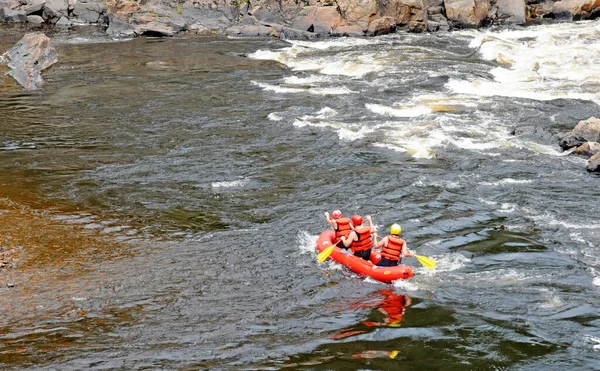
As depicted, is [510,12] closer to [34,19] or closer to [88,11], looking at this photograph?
[88,11]

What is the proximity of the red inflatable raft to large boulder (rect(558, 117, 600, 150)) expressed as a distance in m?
7.75

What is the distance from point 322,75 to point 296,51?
4715 mm

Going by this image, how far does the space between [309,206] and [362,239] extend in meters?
2.49

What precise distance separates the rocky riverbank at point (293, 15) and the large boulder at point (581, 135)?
1702cm

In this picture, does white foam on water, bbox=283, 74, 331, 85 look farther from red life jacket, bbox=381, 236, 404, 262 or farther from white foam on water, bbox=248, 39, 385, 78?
red life jacket, bbox=381, 236, 404, 262

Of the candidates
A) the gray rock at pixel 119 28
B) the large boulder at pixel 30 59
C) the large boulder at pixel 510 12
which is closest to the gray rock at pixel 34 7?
the gray rock at pixel 119 28

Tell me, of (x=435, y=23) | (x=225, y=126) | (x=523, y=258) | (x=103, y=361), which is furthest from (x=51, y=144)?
(x=435, y=23)

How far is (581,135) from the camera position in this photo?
690 inches

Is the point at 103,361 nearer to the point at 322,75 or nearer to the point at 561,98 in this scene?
the point at 561,98

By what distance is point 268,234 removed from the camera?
13578 mm

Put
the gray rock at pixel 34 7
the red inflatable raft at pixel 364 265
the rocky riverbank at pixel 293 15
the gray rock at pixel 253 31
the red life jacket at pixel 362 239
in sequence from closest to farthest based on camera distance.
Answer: the red inflatable raft at pixel 364 265, the red life jacket at pixel 362 239, the rocky riverbank at pixel 293 15, the gray rock at pixel 253 31, the gray rock at pixel 34 7

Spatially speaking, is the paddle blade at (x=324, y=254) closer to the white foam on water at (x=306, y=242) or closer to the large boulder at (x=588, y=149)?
the white foam on water at (x=306, y=242)

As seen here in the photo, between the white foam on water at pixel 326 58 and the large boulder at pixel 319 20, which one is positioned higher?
the large boulder at pixel 319 20

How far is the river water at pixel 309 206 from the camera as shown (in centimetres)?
988
